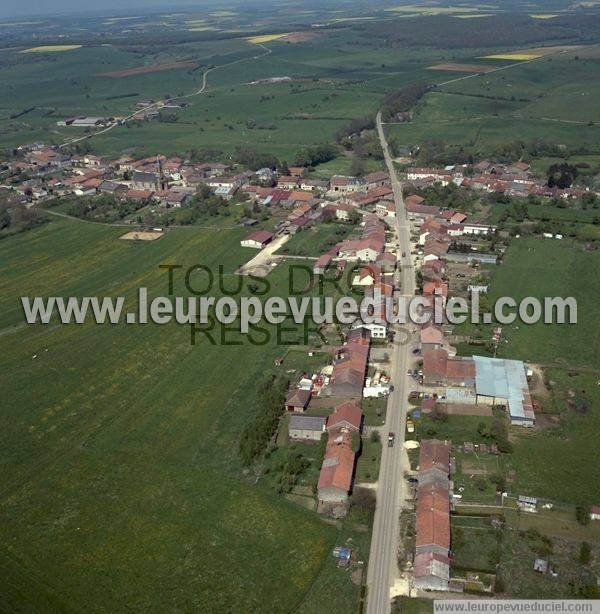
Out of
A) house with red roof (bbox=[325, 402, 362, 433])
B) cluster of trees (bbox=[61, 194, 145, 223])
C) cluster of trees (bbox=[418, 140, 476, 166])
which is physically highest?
cluster of trees (bbox=[418, 140, 476, 166])

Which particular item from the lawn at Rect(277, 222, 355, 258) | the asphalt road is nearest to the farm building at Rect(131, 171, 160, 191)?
the lawn at Rect(277, 222, 355, 258)

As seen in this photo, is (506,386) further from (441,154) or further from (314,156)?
(441,154)

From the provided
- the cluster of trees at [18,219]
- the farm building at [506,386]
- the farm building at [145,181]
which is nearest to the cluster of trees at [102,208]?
the cluster of trees at [18,219]

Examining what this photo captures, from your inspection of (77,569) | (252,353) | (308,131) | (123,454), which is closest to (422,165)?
(308,131)

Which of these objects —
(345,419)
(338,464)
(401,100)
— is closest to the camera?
(338,464)

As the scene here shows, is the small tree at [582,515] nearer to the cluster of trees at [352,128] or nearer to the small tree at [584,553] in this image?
the small tree at [584,553]

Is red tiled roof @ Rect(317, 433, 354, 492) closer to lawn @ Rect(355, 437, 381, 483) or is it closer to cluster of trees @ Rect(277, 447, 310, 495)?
lawn @ Rect(355, 437, 381, 483)

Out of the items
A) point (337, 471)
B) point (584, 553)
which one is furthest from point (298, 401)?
point (584, 553)
